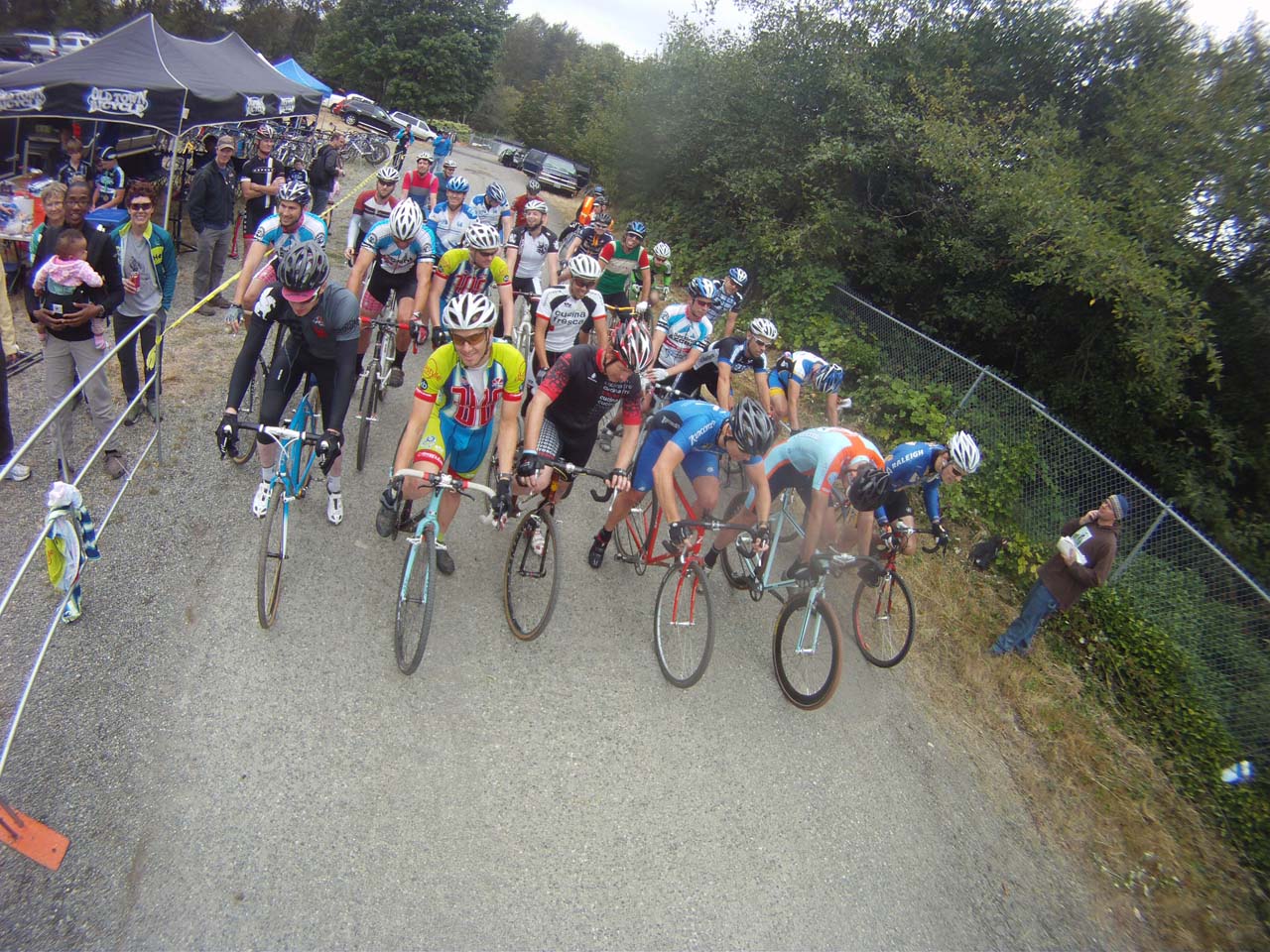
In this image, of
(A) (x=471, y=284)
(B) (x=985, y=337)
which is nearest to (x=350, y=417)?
(A) (x=471, y=284)

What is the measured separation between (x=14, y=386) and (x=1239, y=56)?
16312 millimetres

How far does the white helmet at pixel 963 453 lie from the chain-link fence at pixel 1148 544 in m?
3.72

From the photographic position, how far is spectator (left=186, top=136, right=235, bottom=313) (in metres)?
9.80

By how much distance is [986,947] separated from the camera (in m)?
4.52

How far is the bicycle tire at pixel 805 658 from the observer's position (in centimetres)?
546

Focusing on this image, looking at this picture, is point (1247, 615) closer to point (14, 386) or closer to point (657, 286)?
point (657, 286)

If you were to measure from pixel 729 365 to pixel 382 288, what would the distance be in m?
3.63

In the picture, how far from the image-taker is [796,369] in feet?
24.8

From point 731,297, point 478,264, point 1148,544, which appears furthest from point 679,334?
point 1148,544

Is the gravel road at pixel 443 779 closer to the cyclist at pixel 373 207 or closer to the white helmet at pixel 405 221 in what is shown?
the white helmet at pixel 405 221

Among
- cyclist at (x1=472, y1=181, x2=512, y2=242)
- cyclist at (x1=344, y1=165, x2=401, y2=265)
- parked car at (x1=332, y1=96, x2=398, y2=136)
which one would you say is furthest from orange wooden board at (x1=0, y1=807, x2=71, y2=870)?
parked car at (x1=332, y1=96, x2=398, y2=136)

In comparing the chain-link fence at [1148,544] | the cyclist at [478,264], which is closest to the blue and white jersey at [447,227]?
the cyclist at [478,264]

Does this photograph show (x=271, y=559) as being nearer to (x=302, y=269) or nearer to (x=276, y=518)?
(x=276, y=518)

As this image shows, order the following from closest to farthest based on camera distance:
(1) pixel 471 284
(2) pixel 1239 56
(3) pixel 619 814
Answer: (3) pixel 619 814 < (1) pixel 471 284 < (2) pixel 1239 56
